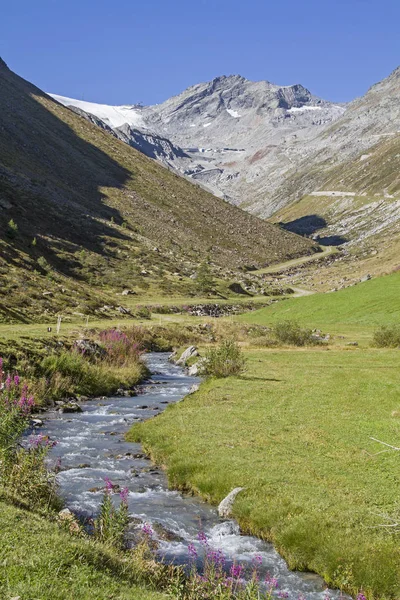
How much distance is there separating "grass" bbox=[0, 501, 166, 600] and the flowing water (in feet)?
9.21

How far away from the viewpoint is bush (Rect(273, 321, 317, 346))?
56.8 m

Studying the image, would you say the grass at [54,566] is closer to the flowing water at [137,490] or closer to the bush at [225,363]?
the flowing water at [137,490]

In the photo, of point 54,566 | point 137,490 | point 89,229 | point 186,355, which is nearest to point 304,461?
point 137,490

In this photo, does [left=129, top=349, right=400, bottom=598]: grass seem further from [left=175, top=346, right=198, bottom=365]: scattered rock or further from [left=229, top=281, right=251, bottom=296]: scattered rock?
[left=229, top=281, right=251, bottom=296]: scattered rock

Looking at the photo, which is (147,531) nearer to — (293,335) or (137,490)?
(137,490)

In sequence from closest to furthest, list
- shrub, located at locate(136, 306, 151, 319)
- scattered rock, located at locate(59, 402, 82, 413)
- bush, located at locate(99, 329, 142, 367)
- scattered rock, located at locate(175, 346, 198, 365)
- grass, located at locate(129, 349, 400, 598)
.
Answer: grass, located at locate(129, 349, 400, 598) → scattered rock, located at locate(59, 402, 82, 413) → bush, located at locate(99, 329, 142, 367) → scattered rock, located at locate(175, 346, 198, 365) → shrub, located at locate(136, 306, 151, 319)

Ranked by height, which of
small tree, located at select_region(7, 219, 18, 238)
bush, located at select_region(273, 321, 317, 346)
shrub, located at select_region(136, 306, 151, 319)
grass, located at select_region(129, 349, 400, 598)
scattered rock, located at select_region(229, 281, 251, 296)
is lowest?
grass, located at select_region(129, 349, 400, 598)

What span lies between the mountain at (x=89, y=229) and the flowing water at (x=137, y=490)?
25.4 meters

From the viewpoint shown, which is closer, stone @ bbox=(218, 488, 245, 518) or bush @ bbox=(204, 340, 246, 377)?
stone @ bbox=(218, 488, 245, 518)

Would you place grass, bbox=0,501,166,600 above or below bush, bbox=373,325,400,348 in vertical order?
below

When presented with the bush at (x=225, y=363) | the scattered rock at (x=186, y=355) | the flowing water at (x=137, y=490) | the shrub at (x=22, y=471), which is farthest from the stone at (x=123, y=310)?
the shrub at (x=22, y=471)

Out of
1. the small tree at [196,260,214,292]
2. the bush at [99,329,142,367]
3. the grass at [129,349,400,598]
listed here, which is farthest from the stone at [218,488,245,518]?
the small tree at [196,260,214,292]

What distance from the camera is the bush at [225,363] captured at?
1451 inches

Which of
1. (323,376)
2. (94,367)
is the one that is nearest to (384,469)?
(323,376)
